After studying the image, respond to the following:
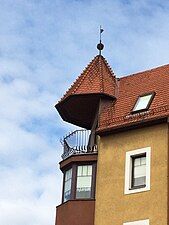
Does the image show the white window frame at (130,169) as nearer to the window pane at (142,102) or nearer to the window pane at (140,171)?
the window pane at (140,171)

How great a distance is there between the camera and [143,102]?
34.4 metres

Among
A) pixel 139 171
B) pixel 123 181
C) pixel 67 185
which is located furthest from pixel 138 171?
pixel 67 185

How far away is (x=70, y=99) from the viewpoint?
3625cm

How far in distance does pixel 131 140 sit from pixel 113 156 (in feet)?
3.65

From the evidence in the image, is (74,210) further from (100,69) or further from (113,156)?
(100,69)

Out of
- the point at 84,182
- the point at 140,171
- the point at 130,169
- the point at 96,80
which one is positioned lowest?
the point at 84,182

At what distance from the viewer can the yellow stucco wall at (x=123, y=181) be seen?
30906mm

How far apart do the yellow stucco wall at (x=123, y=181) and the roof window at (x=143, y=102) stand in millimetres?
1334

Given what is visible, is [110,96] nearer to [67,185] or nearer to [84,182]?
[84,182]

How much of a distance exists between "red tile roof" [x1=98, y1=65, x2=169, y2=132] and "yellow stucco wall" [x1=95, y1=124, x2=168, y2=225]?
1.88ft

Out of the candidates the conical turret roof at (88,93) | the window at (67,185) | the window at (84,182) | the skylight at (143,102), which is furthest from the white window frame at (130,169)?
the conical turret roof at (88,93)

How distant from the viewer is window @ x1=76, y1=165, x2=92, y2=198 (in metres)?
33.8

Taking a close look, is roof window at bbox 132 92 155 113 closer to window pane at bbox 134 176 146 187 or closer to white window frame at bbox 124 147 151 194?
white window frame at bbox 124 147 151 194

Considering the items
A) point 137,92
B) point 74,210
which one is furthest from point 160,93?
point 74,210
